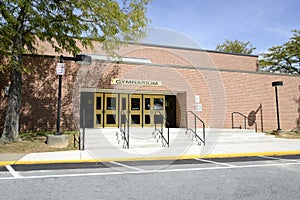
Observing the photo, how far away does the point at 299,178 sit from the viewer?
18.2 feet

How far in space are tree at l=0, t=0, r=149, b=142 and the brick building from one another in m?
2.32

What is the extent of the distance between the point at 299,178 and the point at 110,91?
11.7m

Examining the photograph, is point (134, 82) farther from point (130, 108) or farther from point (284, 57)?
point (284, 57)

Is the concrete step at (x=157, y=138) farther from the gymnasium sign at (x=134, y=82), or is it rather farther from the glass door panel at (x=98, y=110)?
the gymnasium sign at (x=134, y=82)

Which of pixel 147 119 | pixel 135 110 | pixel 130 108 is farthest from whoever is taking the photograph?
pixel 147 119

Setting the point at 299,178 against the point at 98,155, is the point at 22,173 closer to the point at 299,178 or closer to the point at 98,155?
the point at 98,155

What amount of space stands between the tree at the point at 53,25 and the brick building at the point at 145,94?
7.61ft

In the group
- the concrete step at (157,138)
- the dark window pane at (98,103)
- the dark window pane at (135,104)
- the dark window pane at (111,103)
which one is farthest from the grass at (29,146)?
the dark window pane at (135,104)

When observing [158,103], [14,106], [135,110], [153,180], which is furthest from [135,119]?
[153,180]

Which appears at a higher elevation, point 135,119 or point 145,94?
point 145,94

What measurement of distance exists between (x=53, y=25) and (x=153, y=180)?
844 centimetres

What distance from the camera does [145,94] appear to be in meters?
17.1

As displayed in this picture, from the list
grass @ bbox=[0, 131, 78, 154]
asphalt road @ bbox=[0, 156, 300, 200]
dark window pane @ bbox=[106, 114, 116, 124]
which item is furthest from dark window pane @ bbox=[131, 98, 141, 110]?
asphalt road @ bbox=[0, 156, 300, 200]

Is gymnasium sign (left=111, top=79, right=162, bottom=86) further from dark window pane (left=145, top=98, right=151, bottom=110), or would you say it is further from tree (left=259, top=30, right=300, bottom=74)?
tree (left=259, top=30, right=300, bottom=74)
